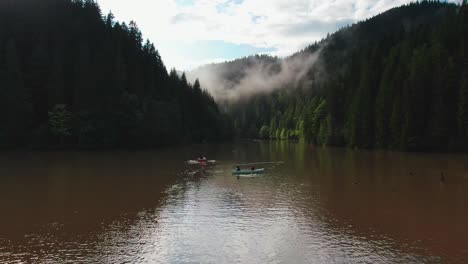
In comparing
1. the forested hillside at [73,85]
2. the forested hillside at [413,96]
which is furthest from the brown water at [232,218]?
the forested hillside at [73,85]

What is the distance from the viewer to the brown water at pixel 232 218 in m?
21.6

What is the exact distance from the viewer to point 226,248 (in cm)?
2244

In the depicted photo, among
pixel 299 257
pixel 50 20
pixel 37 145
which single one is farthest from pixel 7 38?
pixel 299 257

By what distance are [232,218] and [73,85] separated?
299ft

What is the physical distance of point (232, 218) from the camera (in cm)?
2942

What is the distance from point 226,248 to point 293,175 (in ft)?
108

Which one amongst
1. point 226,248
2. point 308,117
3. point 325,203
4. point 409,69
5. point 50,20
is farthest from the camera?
point 308,117

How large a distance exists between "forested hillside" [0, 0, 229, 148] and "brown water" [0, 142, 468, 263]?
46.6 metres

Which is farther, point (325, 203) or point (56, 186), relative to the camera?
point (56, 186)

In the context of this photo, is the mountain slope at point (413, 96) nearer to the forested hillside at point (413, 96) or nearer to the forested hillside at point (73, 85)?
the forested hillside at point (413, 96)

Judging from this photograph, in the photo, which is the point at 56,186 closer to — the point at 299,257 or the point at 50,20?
the point at 299,257

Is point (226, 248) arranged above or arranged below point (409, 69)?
below

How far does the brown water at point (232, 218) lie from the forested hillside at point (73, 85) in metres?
46.6

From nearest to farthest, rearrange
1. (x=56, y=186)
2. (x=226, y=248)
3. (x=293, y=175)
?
(x=226, y=248)
(x=56, y=186)
(x=293, y=175)
